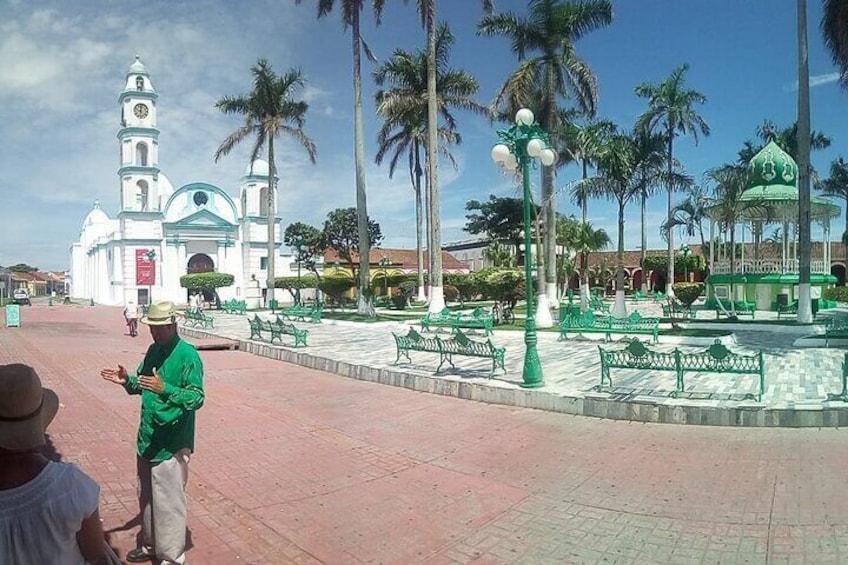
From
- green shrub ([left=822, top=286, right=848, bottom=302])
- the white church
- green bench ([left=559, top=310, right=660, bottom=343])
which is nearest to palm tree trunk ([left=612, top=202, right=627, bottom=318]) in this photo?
green bench ([left=559, top=310, right=660, bottom=343])

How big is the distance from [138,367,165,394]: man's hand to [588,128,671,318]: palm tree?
1693cm

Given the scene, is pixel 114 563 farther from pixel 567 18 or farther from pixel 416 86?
pixel 416 86

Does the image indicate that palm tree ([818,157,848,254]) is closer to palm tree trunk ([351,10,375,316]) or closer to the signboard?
palm tree trunk ([351,10,375,316])

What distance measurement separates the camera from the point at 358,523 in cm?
454

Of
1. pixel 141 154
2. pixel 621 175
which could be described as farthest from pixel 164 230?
pixel 621 175

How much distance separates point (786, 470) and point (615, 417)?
239 cm

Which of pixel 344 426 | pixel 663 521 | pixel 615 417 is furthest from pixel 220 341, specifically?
pixel 663 521

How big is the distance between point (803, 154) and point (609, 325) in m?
9.90

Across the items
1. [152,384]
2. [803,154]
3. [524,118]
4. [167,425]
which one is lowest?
[167,425]

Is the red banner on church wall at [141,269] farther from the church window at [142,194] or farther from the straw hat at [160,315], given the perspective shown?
the straw hat at [160,315]

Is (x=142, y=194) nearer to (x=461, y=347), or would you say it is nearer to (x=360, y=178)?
(x=360, y=178)

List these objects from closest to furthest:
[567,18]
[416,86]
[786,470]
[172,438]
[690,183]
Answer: [172,438], [786,470], [567,18], [416,86], [690,183]

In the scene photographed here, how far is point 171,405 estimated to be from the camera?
3576 millimetres

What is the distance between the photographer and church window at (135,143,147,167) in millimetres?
50312
